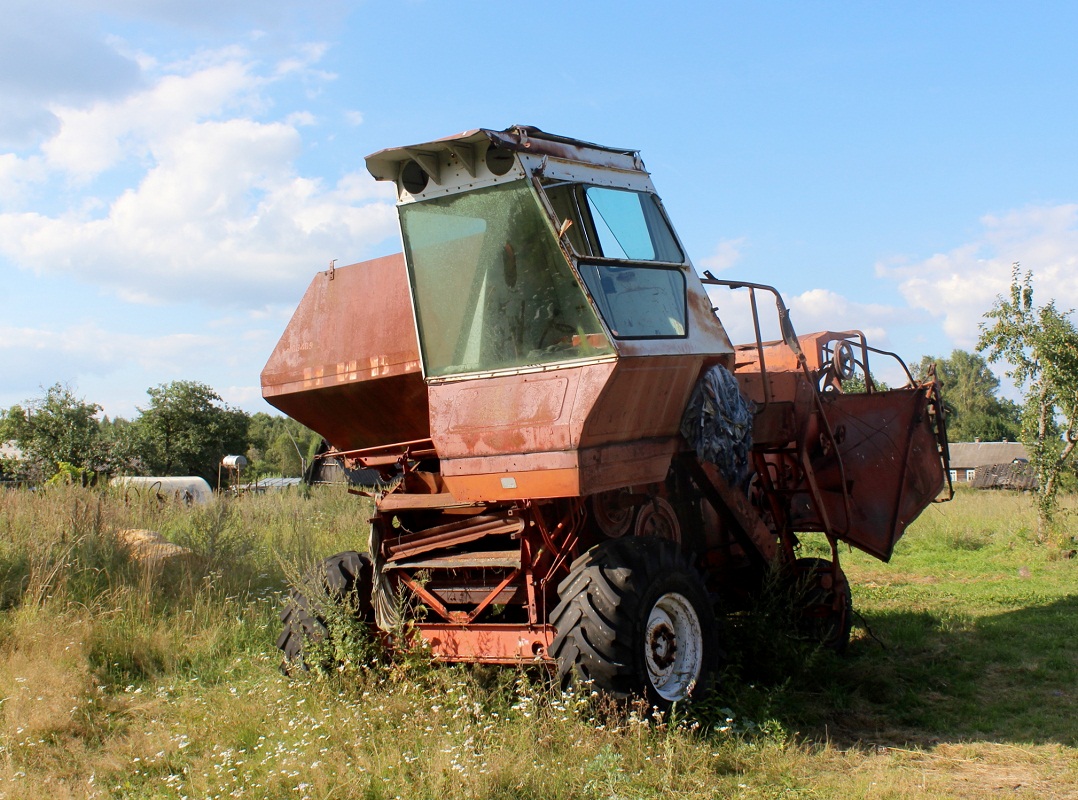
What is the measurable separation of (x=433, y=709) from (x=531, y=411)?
67.4 inches

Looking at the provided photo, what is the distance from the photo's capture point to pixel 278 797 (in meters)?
4.60

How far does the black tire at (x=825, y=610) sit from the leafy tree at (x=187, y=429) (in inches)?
1261

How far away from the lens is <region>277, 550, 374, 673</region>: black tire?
6.24 m

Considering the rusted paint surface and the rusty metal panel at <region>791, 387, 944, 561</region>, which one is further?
the rusty metal panel at <region>791, 387, 944, 561</region>

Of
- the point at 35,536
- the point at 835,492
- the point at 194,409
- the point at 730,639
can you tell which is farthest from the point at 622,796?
the point at 194,409

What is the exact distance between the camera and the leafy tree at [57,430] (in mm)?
23719

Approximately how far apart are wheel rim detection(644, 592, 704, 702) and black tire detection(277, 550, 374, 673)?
197cm

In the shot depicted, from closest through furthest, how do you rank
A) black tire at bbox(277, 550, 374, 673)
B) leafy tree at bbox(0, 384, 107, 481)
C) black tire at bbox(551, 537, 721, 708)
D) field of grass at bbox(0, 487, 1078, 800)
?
field of grass at bbox(0, 487, 1078, 800) < black tire at bbox(551, 537, 721, 708) < black tire at bbox(277, 550, 374, 673) < leafy tree at bbox(0, 384, 107, 481)

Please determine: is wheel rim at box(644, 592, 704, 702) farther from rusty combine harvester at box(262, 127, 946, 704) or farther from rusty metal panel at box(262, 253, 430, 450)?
rusty metal panel at box(262, 253, 430, 450)

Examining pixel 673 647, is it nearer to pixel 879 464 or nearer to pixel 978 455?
pixel 879 464

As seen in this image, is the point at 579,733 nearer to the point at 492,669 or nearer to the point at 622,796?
the point at 622,796

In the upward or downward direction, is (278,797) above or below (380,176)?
below

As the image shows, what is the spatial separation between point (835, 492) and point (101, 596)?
6.11 m

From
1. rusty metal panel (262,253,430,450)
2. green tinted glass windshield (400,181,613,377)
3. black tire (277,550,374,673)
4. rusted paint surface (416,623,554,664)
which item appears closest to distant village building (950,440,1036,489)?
black tire (277,550,374,673)
